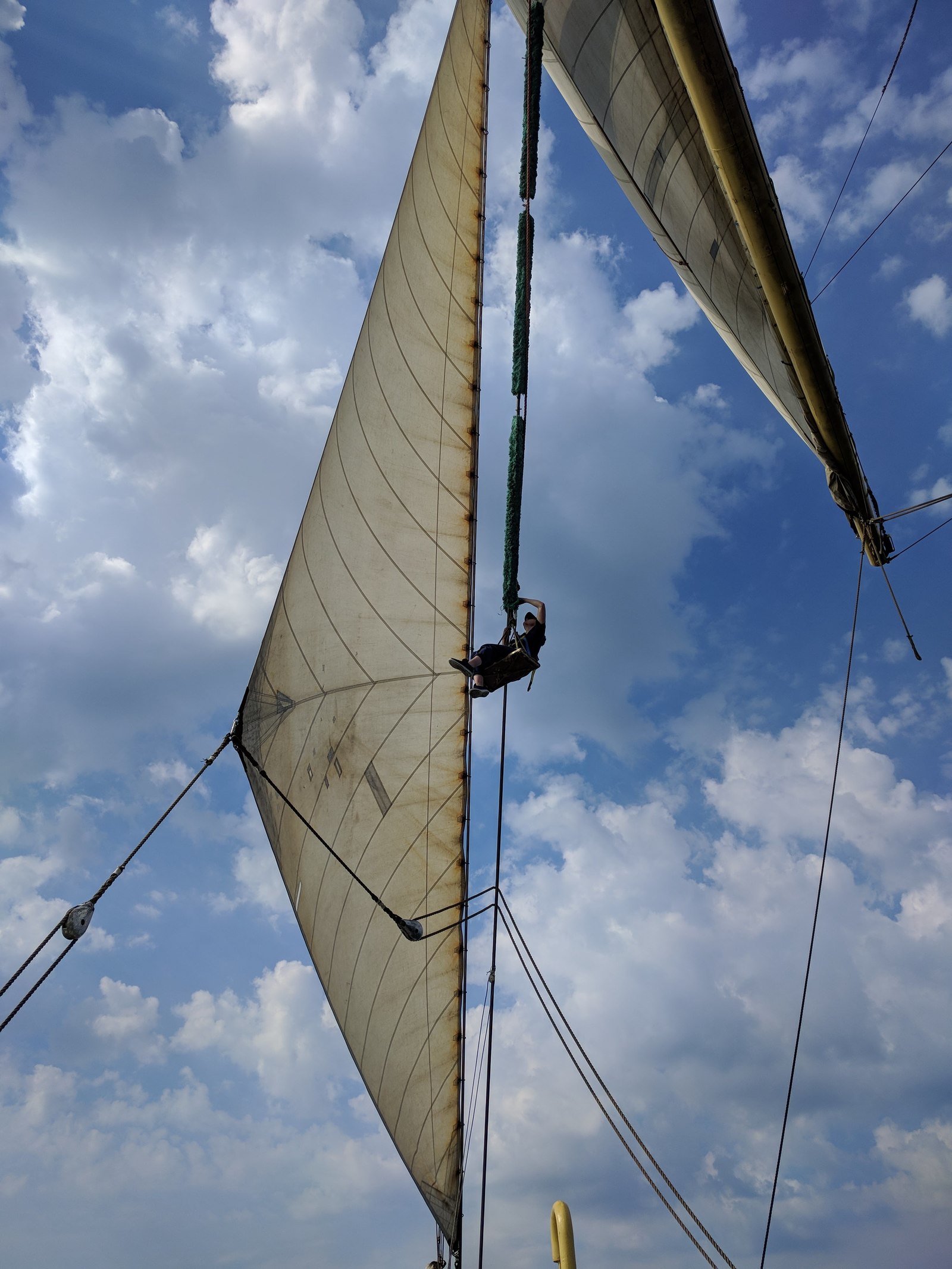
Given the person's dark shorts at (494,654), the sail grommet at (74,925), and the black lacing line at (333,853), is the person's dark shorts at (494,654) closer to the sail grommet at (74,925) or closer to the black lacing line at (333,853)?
the black lacing line at (333,853)

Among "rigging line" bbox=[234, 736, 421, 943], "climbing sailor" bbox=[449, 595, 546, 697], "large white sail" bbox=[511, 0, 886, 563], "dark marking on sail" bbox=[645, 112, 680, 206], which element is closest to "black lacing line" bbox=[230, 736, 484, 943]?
"rigging line" bbox=[234, 736, 421, 943]

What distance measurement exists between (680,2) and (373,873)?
9.70 meters

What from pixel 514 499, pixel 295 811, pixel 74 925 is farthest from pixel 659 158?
pixel 74 925

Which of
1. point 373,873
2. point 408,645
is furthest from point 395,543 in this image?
point 373,873

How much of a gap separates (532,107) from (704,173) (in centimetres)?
558

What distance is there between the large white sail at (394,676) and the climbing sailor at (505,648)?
146cm

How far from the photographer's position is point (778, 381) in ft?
44.3

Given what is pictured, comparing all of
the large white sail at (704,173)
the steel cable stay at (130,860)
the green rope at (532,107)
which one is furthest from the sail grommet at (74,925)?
the large white sail at (704,173)

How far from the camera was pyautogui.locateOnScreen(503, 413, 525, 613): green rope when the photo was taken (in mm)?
7172

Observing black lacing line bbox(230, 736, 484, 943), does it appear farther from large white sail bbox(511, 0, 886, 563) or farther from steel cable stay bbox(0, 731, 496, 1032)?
large white sail bbox(511, 0, 886, 563)

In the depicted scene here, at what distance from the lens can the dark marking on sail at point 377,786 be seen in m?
9.38

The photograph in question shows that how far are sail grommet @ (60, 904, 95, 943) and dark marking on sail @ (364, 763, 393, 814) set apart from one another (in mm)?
3408

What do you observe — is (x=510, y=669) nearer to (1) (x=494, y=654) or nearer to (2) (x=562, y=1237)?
(1) (x=494, y=654)

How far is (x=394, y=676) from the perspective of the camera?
31.2 feet
